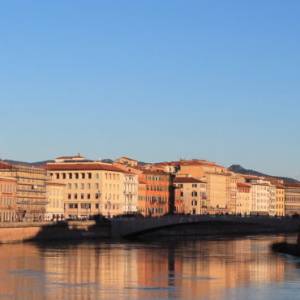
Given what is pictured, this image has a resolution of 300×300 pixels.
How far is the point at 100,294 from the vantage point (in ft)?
150

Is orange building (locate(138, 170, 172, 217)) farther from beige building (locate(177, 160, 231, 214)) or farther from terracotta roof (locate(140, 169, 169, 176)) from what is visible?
beige building (locate(177, 160, 231, 214))

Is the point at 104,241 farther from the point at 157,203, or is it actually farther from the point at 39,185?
the point at 157,203

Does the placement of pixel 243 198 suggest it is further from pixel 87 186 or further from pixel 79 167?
pixel 87 186

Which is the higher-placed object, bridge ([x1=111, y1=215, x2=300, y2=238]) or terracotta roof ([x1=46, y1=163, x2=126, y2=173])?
terracotta roof ([x1=46, y1=163, x2=126, y2=173])

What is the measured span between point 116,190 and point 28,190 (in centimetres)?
2034

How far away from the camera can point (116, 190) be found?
4990 inches

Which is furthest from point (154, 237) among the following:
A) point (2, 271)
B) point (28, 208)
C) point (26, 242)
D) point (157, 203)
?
point (2, 271)

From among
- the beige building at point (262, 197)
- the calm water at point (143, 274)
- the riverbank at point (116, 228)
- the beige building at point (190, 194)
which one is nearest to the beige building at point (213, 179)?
the beige building at point (190, 194)

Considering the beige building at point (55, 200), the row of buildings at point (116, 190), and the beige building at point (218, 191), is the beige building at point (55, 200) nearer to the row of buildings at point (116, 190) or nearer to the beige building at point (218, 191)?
the row of buildings at point (116, 190)

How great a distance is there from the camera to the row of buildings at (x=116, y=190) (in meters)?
106

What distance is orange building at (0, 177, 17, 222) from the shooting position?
100250mm

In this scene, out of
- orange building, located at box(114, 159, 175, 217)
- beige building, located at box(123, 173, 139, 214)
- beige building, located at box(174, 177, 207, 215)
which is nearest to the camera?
beige building, located at box(123, 173, 139, 214)

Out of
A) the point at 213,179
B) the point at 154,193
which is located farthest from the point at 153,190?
the point at 213,179

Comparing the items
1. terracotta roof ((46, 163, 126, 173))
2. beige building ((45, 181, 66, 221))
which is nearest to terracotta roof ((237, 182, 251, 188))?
terracotta roof ((46, 163, 126, 173))
